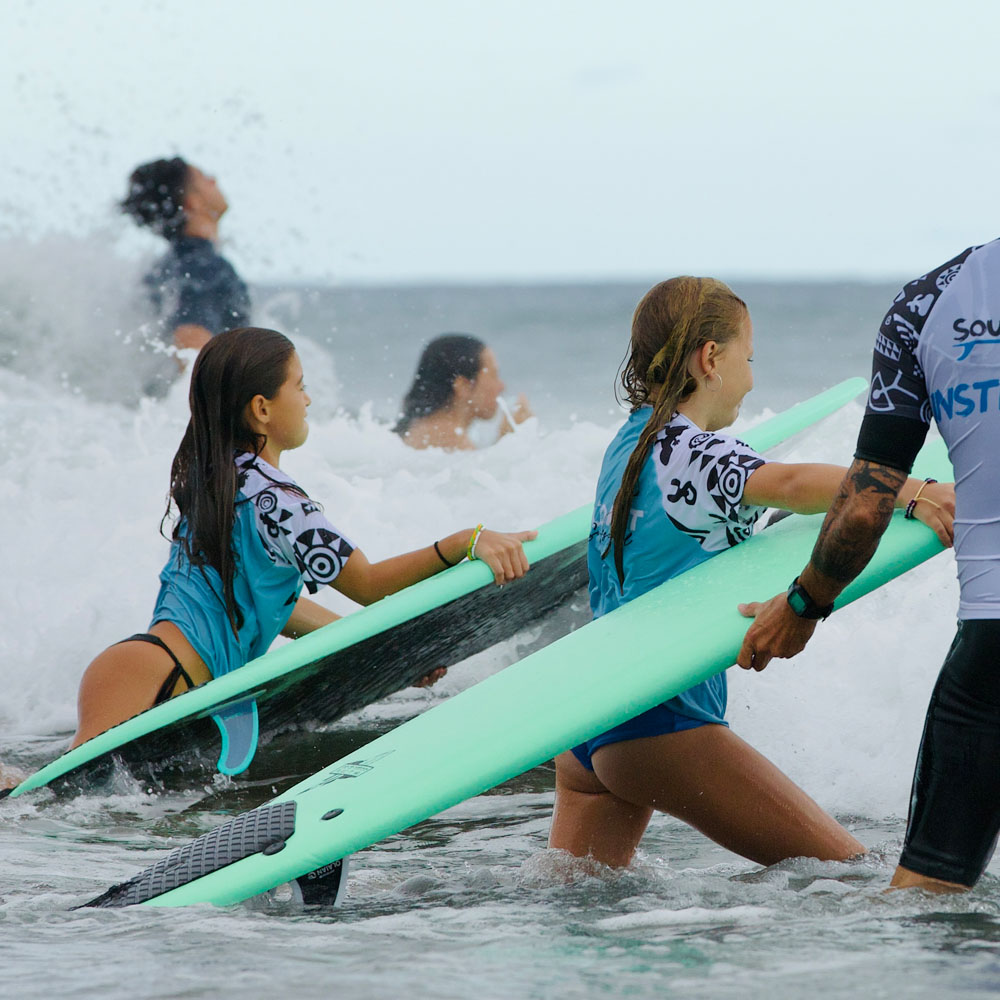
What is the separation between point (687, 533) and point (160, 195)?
17.9ft

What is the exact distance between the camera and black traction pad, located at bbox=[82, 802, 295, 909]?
92.5 inches

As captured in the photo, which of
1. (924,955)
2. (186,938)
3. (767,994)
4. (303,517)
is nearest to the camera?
(767,994)

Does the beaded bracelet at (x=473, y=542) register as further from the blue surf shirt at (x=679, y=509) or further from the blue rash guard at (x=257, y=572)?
the blue surf shirt at (x=679, y=509)

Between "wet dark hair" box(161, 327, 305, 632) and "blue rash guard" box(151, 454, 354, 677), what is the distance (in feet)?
0.14

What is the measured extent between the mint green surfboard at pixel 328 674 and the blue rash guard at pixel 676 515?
966 mm

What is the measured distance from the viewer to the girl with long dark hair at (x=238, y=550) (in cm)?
344

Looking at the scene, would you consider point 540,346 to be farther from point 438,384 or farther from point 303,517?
point 303,517

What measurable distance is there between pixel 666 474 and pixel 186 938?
1163 mm

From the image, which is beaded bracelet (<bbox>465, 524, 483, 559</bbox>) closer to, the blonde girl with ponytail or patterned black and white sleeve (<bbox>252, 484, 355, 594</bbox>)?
patterned black and white sleeve (<bbox>252, 484, 355, 594</bbox>)

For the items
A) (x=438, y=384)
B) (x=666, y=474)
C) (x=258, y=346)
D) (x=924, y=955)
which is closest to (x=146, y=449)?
(x=438, y=384)

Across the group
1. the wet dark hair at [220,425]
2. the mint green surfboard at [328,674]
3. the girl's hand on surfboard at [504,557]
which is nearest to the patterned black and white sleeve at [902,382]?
the girl's hand on surfboard at [504,557]

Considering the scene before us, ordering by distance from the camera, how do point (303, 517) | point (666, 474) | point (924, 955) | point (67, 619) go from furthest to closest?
point (67, 619) < point (303, 517) < point (666, 474) < point (924, 955)

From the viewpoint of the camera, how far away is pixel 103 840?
340cm

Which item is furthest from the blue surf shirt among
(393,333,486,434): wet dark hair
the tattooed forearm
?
(393,333,486,434): wet dark hair
